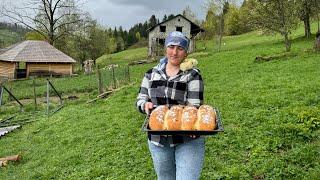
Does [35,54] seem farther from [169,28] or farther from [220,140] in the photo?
[220,140]

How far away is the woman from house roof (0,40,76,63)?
4999 cm

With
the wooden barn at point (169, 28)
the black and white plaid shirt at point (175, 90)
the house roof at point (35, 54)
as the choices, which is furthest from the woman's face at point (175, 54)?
the wooden barn at point (169, 28)

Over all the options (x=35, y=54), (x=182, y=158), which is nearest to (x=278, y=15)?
(x=35, y=54)

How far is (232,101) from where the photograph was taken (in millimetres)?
13195

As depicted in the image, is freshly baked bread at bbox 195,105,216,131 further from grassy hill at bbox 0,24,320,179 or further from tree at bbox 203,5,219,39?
Result: tree at bbox 203,5,219,39

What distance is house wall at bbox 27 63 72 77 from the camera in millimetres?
53256

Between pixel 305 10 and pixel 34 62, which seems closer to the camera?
pixel 305 10

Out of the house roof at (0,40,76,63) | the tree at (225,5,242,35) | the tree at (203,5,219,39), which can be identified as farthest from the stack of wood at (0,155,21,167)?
the tree at (225,5,242,35)

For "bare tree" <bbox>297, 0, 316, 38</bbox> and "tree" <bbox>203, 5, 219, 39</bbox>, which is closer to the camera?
"bare tree" <bbox>297, 0, 316, 38</bbox>

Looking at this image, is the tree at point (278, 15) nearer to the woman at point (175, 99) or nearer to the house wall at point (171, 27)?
the house wall at point (171, 27)

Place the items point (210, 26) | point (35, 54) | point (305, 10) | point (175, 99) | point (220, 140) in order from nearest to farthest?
1. point (175, 99)
2. point (220, 140)
3. point (305, 10)
4. point (35, 54)
5. point (210, 26)

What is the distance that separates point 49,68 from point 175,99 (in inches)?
2026

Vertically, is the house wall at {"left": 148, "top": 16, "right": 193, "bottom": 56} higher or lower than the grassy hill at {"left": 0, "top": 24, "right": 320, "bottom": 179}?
higher

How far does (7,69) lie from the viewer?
54906 millimetres
